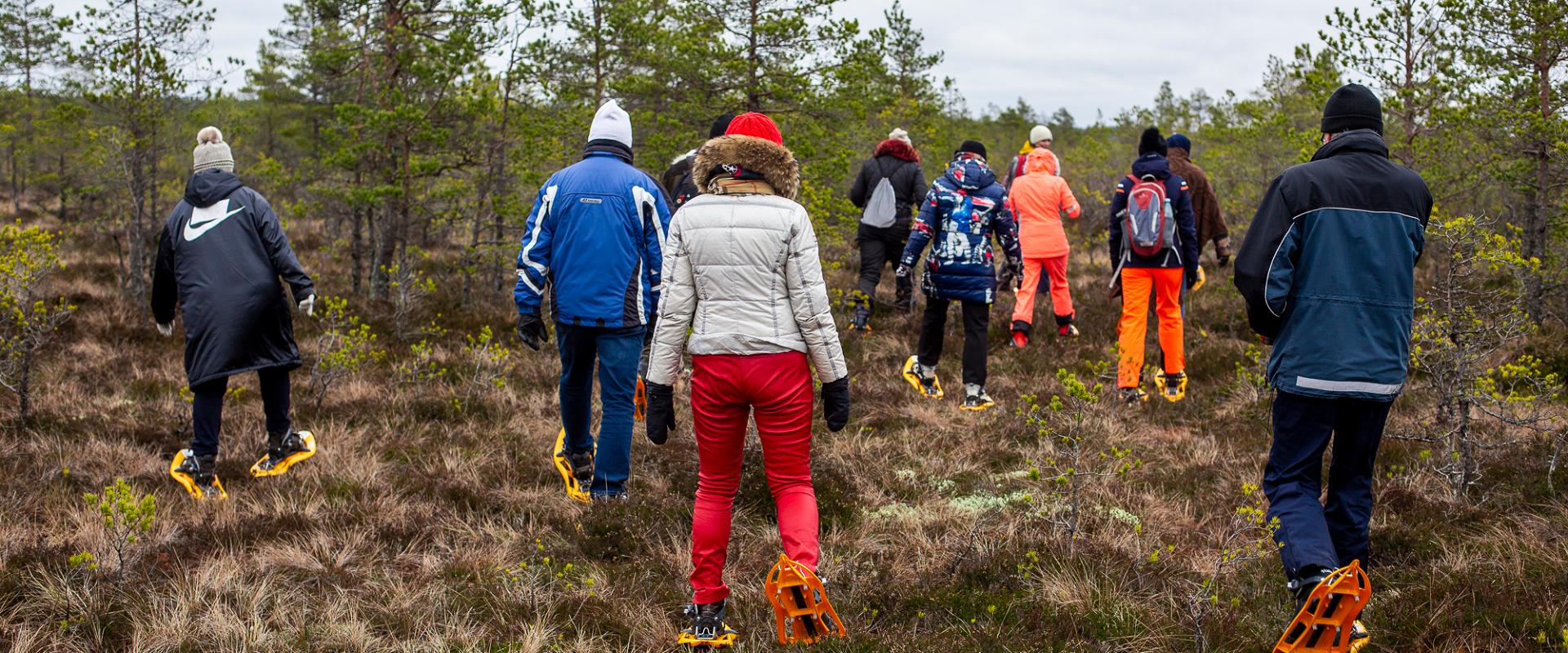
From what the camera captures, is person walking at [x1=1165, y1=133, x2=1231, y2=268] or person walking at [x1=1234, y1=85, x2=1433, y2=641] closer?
person walking at [x1=1234, y1=85, x2=1433, y2=641]

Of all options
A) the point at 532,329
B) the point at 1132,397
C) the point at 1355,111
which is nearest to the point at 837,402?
the point at 532,329

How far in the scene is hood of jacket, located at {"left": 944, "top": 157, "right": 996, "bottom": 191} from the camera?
655 centimetres

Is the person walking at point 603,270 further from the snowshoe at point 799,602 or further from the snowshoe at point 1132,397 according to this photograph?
the snowshoe at point 1132,397

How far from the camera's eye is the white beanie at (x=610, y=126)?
191 inches

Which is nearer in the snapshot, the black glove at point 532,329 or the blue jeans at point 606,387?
the black glove at point 532,329

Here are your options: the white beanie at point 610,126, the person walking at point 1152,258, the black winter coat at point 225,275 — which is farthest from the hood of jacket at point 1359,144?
the black winter coat at point 225,275

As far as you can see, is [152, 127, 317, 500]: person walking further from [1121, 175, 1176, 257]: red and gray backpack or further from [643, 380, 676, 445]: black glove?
[1121, 175, 1176, 257]: red and gray backpack

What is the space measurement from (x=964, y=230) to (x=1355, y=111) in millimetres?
3216

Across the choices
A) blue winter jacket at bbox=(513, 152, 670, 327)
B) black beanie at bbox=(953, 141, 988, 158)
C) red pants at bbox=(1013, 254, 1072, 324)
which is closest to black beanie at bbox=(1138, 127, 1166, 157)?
black beanie at bbox=(953, 141, 988, 158)

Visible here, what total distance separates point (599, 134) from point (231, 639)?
2.71 m

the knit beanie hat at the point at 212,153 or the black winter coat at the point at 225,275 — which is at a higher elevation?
the knit beanie hat at the point at 212,153

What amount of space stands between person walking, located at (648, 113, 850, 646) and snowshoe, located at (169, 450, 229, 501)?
10.3 feet

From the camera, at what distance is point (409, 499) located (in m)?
5.14

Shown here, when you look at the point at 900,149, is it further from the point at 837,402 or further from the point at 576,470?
the point at 837,402
